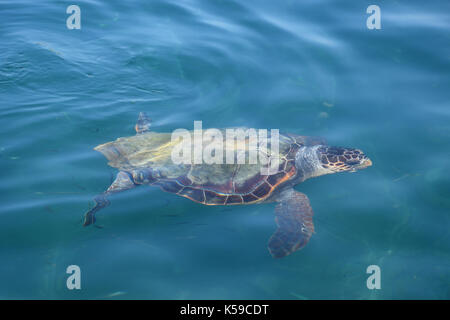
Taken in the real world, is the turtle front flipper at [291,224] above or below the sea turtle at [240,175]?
below

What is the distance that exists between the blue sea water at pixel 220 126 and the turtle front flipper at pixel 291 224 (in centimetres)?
12

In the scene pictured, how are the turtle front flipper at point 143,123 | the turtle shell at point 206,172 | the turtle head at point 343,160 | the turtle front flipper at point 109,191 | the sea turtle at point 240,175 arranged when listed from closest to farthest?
the turtle front flipper at point 109,191
the sea turtle at point 240,175
the turtle shell at point 206,172
the turtle head at point 343,160
the turtle front flipper at point 143,123

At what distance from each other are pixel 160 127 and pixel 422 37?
7489 millimetres

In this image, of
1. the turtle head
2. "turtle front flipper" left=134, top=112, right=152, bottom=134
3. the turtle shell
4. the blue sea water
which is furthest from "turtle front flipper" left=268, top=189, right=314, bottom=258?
"turtle front flipper" left=134, top=112, right=152, bottom=134

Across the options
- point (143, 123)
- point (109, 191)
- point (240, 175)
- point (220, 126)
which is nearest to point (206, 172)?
point (240, 175)

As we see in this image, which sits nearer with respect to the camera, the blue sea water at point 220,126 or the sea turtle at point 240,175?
the blue sea water at point 220,126

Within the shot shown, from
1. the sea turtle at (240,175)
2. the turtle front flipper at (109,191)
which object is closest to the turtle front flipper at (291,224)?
the sea turtle at (240,175)

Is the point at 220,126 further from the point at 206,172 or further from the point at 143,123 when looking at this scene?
the point at 206,172

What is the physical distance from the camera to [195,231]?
468cm

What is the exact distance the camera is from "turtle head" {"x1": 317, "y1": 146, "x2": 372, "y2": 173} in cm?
569

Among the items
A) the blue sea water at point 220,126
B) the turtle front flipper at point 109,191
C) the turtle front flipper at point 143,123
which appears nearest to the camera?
the blue sea water at point 220,126

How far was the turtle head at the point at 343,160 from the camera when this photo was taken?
569cm

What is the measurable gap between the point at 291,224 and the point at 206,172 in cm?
158

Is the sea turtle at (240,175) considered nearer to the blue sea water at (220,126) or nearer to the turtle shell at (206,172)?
the turtle shell at (206,172)
